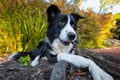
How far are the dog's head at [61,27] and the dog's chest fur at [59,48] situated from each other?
0.22ft

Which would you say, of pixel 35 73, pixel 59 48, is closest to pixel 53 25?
pixel 59 48

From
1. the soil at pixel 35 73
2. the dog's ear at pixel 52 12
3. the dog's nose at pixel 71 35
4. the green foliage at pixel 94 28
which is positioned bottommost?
the green foliage at pixel 94 28

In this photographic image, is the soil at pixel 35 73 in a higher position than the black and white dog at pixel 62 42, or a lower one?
lower

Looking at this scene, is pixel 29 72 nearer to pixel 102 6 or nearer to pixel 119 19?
pixel 102 6

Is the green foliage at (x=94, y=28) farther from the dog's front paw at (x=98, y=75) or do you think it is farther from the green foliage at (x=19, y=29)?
the dog's front paw at (x=98, y=75)

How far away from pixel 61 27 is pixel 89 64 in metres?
0.79

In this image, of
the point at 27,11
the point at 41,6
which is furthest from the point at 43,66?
the point at 41,6

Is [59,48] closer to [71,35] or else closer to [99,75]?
[71,35]

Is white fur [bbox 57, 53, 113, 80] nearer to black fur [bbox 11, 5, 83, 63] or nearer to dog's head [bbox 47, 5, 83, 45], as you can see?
dog's head [bbox 47, 5, 83, 45]

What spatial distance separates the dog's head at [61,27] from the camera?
16.1 feet

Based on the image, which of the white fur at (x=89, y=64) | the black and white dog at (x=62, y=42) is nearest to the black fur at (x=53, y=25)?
the black and white dog at (x=62, y=42)

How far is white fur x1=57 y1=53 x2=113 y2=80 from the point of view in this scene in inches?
177

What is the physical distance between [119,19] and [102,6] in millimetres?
4241

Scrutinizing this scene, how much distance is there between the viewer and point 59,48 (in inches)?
211
